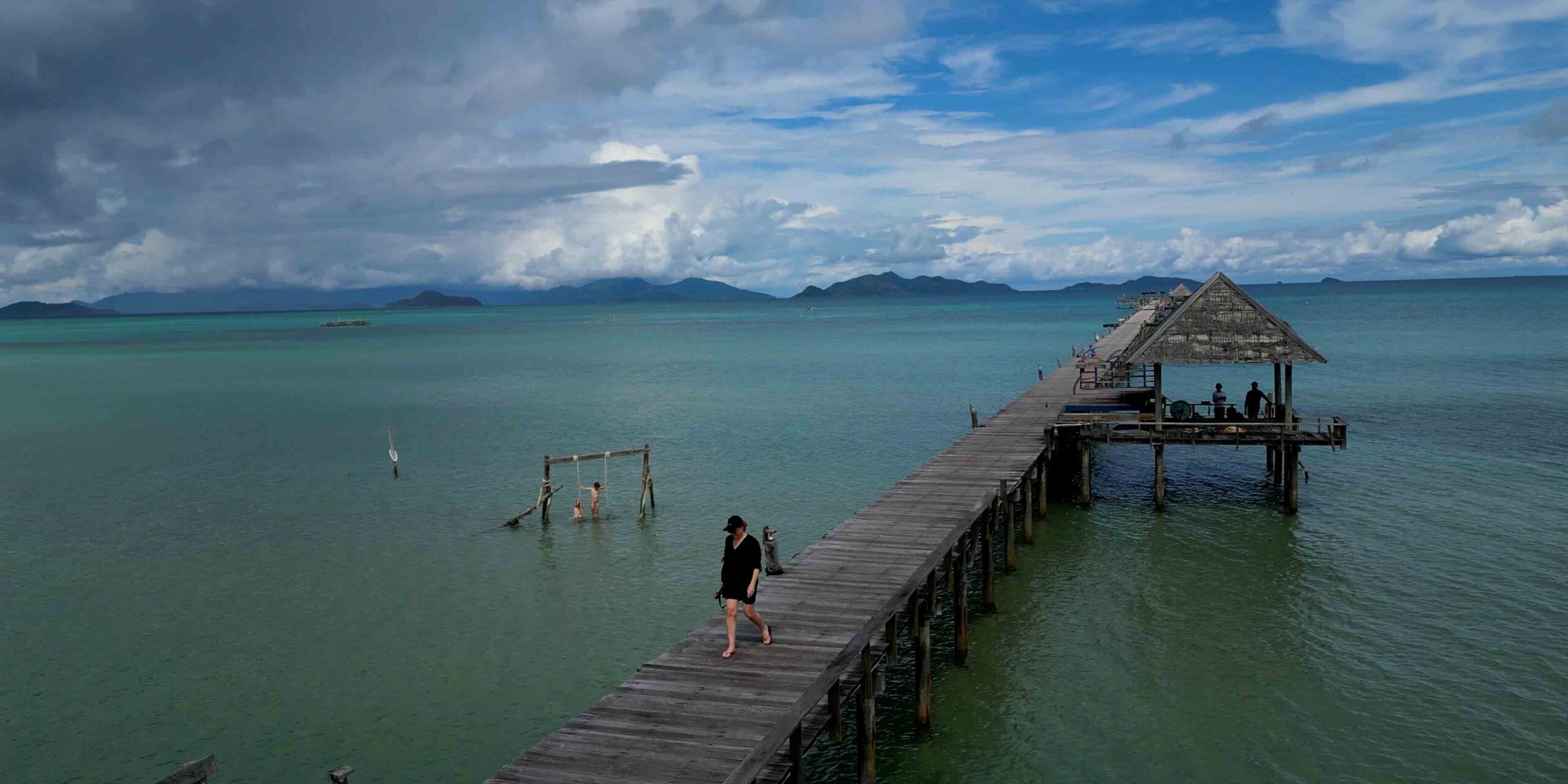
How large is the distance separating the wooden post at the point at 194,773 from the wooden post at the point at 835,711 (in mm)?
6411

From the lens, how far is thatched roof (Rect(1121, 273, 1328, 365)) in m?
27.3

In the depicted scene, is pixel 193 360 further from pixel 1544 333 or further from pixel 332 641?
pixel 1544 333

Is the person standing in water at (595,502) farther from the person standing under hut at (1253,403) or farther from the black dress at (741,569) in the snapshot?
the person standing under hut at (1253,403)

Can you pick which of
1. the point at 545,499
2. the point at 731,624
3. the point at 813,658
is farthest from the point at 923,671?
the point at 545,499

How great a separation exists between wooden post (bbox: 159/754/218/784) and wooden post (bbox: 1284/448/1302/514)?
2537cm

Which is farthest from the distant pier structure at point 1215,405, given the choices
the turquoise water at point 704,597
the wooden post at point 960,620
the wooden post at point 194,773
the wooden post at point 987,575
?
the wooden post at point 194,773

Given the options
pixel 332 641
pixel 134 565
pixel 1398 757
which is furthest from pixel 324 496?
pixel 1398 757

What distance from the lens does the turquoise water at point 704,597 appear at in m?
14.6

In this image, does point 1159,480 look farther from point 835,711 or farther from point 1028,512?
point 835,711

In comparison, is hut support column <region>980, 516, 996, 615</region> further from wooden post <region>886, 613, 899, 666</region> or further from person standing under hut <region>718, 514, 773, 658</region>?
person standing under hut <region>718, 514, 773, 658</region>

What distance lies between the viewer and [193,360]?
3927 inches

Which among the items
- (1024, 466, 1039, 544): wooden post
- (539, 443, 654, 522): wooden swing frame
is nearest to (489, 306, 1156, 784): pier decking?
(1024, 466, 1039, 544): wooden post

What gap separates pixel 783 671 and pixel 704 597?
7.66m

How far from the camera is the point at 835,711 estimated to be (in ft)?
41.0
